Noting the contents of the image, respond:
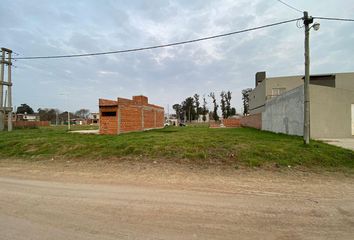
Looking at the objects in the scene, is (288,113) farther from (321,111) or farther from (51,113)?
(51,113)

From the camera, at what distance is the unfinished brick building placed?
1030 inches

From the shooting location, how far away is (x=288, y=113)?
76.5 feet

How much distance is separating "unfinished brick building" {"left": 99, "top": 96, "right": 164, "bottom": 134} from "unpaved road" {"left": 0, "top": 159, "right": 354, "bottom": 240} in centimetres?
1801

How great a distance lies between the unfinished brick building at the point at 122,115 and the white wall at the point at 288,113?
666 inches

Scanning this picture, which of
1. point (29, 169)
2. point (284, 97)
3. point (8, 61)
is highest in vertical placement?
point (8, 61)

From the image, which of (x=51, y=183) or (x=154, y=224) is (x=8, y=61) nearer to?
(x=51, y=183)

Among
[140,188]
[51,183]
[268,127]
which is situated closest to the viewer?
[140,188]

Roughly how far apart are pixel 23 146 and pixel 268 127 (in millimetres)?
28030

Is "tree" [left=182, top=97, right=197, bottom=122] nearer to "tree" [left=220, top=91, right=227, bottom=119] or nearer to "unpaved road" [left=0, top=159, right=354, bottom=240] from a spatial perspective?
"tree" [left=220, top=91, right=227, bottom=119]

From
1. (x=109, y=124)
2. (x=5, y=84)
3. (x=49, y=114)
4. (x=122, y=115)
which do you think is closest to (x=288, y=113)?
(x=122, y=115)

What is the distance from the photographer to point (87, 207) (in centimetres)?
513

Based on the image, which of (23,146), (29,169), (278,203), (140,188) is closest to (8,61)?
(23,146)

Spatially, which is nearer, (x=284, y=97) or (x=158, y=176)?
(x=158, y=176)

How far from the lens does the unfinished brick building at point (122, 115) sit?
26.2m
